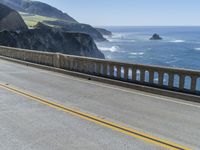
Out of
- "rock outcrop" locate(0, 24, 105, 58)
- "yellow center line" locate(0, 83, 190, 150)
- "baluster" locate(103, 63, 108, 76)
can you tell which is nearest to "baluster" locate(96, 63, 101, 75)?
"baluster" locate(103, 63, 108, 76)

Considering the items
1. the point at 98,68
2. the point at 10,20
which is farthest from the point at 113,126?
the point at 10,20

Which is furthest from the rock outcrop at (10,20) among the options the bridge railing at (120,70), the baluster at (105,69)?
the baluster at (105,69)

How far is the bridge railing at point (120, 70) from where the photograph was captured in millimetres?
9703

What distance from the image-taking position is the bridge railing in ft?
31.8

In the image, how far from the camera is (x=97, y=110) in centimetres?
798

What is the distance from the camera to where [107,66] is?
12453 mm

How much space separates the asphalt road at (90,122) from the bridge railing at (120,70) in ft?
2.21

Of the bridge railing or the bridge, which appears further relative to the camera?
the bridge railing

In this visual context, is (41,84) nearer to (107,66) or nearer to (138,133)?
(107,66)

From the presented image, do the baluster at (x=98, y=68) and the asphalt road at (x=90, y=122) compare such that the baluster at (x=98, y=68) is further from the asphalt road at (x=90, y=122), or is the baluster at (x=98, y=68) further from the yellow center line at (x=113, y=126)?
the yellow center line at (x=113, y=126)

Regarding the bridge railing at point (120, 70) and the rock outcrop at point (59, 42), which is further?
the rock outcrop at point (59, 42)

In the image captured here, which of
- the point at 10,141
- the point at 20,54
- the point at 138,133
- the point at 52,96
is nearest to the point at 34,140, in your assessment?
the point at 10,141

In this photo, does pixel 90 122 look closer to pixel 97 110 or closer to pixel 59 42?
pixel 97 110

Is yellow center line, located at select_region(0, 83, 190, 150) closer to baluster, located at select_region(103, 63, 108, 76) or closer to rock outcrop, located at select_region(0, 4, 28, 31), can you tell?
baluster, located at select_region(103, 63, 108, 76)
